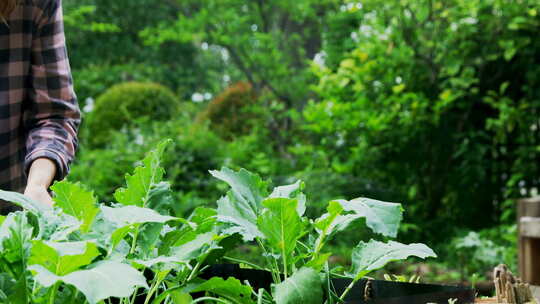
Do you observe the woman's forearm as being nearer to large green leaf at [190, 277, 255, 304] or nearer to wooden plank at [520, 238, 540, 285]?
large green leaf at [190, 277, 255, 304]

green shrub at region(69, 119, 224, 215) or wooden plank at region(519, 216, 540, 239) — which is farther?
green shrub at region(69, 119, 224, 215)

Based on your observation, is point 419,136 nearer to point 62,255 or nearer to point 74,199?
point 74,199

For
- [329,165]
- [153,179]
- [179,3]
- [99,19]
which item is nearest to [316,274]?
[153,179]

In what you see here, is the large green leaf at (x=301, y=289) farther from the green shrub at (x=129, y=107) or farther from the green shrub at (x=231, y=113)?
the green shrub at (x=129, y=107)

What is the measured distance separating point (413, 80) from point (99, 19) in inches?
365

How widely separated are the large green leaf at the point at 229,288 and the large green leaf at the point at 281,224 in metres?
0.07

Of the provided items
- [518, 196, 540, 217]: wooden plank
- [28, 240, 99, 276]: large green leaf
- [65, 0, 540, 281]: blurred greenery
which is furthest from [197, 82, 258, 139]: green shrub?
[28, 240, 99, 276]: large green leaf

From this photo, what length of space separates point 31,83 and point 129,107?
6.23 metres

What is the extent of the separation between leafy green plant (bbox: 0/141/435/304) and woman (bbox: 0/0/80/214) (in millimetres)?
875

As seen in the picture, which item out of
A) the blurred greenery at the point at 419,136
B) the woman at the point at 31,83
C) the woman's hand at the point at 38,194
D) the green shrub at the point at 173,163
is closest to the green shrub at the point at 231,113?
the blurred greenery at the point at 419,136

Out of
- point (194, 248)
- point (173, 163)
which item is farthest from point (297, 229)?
point (173, 163)

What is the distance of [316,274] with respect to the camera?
0.77 metres

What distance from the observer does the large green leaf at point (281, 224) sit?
783mm

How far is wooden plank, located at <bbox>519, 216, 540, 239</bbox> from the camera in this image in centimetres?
270
